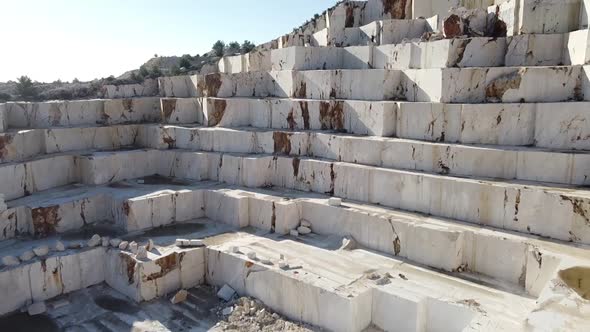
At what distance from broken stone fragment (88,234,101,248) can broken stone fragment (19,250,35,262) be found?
67 centimetres

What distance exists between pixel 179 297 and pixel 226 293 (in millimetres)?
584

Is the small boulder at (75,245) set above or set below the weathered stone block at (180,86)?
below

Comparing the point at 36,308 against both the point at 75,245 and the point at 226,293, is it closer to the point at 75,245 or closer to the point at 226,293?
the point at 75,245

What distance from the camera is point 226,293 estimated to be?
5633mm

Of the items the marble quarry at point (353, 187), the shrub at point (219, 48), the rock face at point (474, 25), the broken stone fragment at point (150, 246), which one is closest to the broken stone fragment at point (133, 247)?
the marble quarry at point (353, 187)

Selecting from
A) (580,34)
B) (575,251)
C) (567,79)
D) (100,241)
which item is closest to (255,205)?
(100,241)

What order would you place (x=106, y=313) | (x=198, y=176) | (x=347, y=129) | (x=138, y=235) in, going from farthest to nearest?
(x=198, y=176) → (x=347, y=129) → (x=138, y=235) → (x=106, y=313)

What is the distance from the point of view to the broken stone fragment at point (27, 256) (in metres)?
5.57

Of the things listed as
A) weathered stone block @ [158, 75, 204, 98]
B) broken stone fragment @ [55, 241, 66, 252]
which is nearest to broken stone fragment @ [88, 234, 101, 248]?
broken stone fragment @ [55, 241, 66, 252]

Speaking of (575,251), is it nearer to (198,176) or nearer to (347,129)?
(347,129)

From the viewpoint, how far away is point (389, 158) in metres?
6.57

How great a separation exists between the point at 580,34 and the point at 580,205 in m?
2.49

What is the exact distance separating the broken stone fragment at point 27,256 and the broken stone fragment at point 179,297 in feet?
6.03

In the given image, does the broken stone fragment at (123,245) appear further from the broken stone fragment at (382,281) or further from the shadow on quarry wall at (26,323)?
the broken stone fragment at (382,281)
